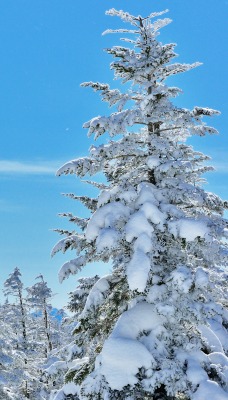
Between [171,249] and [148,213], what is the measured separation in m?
1.25

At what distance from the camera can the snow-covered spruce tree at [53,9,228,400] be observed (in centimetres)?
772

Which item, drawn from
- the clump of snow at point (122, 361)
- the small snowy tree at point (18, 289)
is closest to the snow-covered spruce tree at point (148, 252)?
the clump of snow at point (122, 361)

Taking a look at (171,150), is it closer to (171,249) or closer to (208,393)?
(171,249)

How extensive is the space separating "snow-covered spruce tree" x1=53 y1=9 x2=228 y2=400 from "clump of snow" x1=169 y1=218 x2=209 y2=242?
0.02 metres

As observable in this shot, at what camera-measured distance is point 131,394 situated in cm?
765

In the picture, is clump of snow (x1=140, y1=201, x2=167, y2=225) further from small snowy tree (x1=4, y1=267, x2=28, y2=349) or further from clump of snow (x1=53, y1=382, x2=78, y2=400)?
small snowy tree (x1=4, y1=267, x2=28, y2=349)

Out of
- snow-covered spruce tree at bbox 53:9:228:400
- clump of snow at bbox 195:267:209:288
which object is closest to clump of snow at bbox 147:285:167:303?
snow-covered spruce tree at bbox 53:9:228:400

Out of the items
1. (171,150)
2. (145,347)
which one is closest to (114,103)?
(171,150)

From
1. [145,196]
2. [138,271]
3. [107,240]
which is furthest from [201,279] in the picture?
[145,196]

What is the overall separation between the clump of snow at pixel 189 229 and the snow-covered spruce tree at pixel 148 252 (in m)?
0.02

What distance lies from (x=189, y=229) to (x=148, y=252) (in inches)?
39.0

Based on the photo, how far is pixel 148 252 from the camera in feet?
26.6

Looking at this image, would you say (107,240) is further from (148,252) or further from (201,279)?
(201,279)

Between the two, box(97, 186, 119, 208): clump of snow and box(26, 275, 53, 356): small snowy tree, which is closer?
box(97, 186, 119, 208): clump of snow
